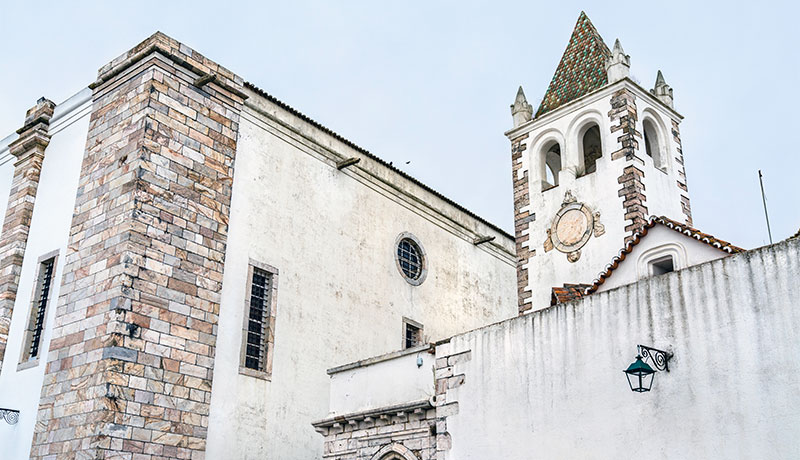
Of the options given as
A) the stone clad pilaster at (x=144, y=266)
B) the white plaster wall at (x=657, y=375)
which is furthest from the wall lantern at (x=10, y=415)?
the white plaster wall at (x=657, y=375)

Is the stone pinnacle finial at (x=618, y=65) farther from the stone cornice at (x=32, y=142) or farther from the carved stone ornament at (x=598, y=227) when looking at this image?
the stone cornice at (x=32, y=142)

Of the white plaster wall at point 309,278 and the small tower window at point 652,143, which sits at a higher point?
the small tower window at point 652,143

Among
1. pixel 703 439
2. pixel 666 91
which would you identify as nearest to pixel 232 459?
pixel 703 439

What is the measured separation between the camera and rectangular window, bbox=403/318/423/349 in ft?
60.9

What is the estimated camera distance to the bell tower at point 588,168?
1563 cm

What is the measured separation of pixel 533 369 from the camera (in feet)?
33.8

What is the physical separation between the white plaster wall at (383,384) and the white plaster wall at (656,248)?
3079 millimetres

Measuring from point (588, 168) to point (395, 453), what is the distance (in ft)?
29.2

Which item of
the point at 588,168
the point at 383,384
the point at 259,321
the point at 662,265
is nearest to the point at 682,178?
the point at 588,168

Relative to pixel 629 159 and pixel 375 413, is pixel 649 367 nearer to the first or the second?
pixel 375 413

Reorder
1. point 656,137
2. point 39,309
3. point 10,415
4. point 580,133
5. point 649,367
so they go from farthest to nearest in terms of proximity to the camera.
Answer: point 656,137 < point 580,133 < point 39,309 < point 10,415 < point 649,367

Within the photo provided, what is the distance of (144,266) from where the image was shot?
42.5ft

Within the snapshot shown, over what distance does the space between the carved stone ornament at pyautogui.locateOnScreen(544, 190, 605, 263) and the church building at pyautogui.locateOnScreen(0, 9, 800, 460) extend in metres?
0.05

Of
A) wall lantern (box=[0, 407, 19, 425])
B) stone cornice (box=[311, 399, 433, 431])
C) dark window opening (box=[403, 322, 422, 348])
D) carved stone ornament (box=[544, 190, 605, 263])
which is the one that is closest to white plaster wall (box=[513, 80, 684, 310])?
carved stone ornament (box=[544, 190, 605, 263])
